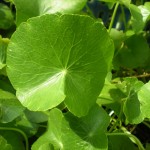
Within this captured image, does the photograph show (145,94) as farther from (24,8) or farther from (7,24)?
(7,24)

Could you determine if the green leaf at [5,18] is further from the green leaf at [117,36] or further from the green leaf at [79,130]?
the green leaf at [79,130]

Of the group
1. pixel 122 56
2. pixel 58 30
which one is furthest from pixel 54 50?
pixel 122 56

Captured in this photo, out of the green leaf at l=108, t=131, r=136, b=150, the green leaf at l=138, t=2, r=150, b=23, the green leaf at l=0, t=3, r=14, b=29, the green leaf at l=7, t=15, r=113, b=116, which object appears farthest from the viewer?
the green leaf at l=0, t=3, r=14, b=29

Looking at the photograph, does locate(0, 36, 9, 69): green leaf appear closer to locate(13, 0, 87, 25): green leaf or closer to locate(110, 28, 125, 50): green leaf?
locate(13, 0, 87, 25): green leaf

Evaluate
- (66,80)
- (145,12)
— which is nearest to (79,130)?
(66,80)

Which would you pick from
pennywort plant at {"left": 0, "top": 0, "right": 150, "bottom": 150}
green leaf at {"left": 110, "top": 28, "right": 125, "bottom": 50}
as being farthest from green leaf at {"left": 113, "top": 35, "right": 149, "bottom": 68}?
pennywort plant at {"left": 0, "top": 0, "right": 150, "bottom": 150}
